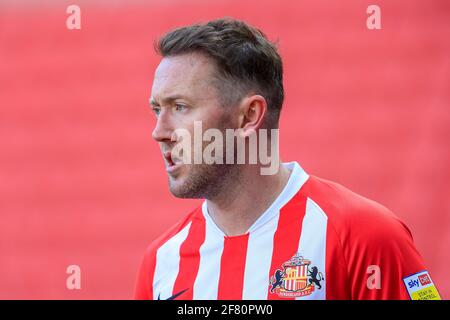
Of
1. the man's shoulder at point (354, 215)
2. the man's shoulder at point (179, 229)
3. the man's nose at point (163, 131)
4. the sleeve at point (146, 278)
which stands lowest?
the sleeve at point (146, 278)

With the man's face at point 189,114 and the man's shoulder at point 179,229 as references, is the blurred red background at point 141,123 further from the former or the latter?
the man's face at point 189,114

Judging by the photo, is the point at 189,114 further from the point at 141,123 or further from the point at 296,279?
the point at 141,123

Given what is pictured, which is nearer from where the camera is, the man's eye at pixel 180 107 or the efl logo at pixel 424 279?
the efl logo at pixel 424 279

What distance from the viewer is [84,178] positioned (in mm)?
3412

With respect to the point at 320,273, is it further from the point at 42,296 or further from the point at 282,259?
the point at 42,296

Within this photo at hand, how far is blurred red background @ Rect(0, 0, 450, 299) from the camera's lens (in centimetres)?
303

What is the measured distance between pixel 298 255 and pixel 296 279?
7cm

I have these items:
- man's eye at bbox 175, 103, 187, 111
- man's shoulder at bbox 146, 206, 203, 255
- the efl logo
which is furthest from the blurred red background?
man's eye at bbox 175, 103, 187, 111

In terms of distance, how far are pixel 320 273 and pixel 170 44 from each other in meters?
0.79

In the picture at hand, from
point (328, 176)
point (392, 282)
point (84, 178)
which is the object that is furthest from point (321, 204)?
point (84, 178)

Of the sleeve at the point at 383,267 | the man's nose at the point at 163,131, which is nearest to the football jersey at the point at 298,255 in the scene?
the sleeve at the point at 383,267

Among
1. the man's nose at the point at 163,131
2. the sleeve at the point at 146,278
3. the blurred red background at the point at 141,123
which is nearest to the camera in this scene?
the man's nose at the point at 163,131

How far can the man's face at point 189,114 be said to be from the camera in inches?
72.0

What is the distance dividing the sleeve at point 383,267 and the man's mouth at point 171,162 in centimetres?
52
